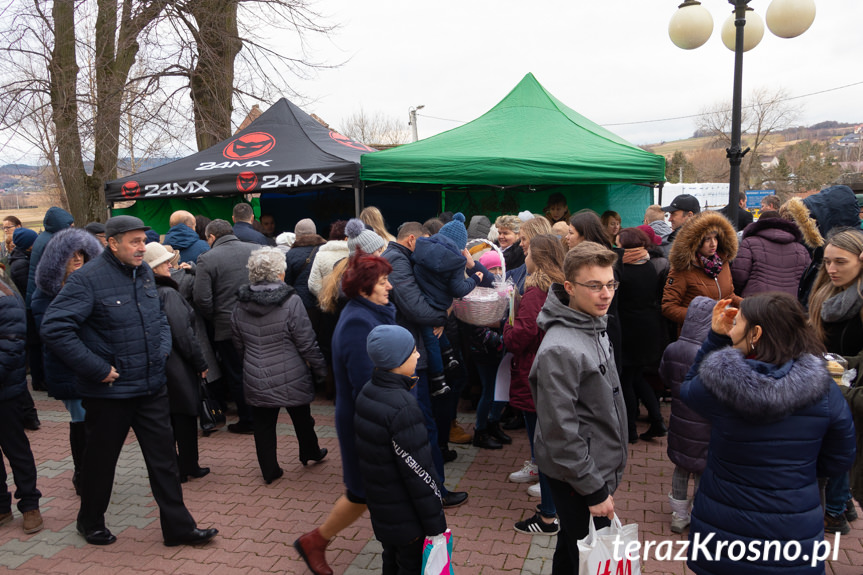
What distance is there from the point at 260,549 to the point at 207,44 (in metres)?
11.3

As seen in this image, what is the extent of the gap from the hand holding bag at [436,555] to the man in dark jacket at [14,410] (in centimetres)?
298

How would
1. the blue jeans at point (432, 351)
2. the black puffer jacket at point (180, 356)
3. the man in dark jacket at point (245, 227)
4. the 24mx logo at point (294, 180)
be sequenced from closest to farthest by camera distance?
the blue jeans at point (432, 351) < the black puffer jacket at point (180, 356) < the man in dark jacket at point (245, 227) < the 24mx logo at point (294, 180)

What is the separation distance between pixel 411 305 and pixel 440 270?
0.29 metres

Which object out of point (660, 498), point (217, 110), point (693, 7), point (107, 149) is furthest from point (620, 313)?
point (107, 149)

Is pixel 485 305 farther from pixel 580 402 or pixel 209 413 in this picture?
pixel 209 413

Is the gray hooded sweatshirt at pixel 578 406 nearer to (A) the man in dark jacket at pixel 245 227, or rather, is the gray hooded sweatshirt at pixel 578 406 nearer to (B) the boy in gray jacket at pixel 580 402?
(B) the boy in gray jacket at pixel 580 402

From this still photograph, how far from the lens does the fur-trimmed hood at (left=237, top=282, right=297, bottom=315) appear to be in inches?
171

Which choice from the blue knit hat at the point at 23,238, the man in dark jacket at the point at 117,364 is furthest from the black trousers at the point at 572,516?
the blue knit hat at the point at 23,238

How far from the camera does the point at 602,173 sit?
7.30 meters

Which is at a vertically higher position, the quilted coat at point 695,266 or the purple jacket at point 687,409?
the quilted coat at point 695,266

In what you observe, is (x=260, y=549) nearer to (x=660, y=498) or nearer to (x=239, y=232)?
(x=660, y=498)

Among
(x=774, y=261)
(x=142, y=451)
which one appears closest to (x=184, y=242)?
(x=142, y=451)

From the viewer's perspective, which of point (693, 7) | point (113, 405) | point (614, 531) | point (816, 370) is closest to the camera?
point (816, 370)

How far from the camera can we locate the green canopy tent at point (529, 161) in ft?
23.3
